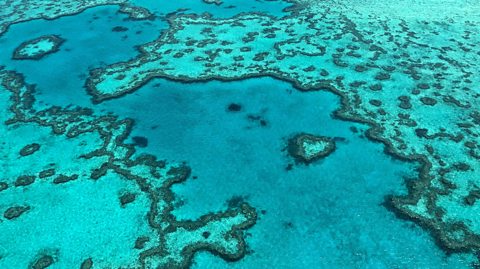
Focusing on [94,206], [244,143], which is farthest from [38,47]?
[244,143]

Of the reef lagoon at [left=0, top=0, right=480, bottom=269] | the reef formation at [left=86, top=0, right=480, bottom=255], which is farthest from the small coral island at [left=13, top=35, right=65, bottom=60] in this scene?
the reef formation at [left=86, top=0, right=480, bottom=255]

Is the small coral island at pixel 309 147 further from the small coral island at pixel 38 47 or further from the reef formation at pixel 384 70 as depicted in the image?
the small coral island at pixel 38 47

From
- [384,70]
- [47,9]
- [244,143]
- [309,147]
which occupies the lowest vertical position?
[47,9]

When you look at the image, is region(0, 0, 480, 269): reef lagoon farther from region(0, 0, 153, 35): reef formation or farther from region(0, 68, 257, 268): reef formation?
region(0, 0, 153, 35): reef formation

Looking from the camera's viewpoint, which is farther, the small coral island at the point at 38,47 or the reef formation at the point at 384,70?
the small coral island at the point at 38,47

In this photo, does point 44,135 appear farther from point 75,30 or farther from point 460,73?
point 460,73

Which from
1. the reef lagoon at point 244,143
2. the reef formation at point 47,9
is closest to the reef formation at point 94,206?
the reef lagoon at point 244,143

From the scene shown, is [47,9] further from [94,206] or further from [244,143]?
[244,143]
